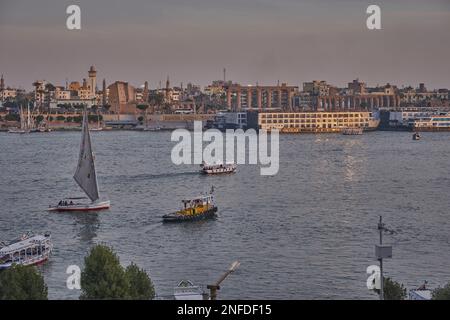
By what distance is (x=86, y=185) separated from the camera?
7.28 meters

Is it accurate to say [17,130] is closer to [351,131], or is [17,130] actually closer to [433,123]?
[351,131]

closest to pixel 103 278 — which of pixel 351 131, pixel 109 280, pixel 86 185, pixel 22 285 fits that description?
pixel 109 280

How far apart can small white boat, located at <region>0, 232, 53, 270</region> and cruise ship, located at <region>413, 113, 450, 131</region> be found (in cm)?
2012

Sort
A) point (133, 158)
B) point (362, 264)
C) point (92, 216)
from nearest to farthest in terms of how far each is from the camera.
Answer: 1. point (362, 264)
2. point (92, 216)
3. point (133, 158)

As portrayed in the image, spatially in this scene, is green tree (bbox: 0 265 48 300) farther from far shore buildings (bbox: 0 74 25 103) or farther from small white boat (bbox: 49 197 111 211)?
far shore buildings (bbox: 0 74 25 103)

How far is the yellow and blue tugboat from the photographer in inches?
245

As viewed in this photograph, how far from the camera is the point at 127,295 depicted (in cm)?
301

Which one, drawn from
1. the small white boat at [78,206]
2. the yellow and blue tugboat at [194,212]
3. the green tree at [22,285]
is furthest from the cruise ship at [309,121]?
the green tree at [22,285]

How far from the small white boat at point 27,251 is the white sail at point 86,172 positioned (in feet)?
7.44

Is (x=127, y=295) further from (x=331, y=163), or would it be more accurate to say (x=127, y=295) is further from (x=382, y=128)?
(x=382, y=128)

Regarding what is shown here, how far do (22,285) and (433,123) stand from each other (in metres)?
22.3

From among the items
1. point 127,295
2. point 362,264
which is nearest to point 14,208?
point 362,264
